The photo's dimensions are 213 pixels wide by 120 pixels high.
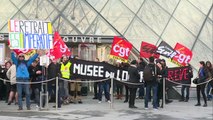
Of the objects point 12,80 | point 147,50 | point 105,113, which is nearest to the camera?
point 105,113

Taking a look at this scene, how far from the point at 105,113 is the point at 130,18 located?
24.2 ft

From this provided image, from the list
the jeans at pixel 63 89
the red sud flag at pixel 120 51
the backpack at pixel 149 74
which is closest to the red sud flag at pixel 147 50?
the red sud flag at pixel 120 51

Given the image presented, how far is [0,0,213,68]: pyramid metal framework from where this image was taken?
1808 cm

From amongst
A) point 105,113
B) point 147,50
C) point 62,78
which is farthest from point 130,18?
point 105,113

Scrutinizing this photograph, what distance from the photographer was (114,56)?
14977mm

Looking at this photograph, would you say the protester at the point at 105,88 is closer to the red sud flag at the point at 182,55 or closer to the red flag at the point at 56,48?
the red flag at the point at 56,48

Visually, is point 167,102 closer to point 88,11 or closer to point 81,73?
point 81,73

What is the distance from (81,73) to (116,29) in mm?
4563

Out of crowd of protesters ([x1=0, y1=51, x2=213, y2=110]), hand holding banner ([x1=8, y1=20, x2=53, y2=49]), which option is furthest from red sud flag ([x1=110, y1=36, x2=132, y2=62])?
hand holding banner ([x1=8, y1=20, x2=53, y2=49])

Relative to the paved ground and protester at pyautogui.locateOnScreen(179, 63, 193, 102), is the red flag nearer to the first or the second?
the paved ground

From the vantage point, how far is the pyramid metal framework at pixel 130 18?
59.3ft

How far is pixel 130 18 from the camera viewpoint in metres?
18.7

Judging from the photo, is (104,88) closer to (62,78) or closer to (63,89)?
(63,89)

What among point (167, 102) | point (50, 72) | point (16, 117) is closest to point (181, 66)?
point (167, 102)
